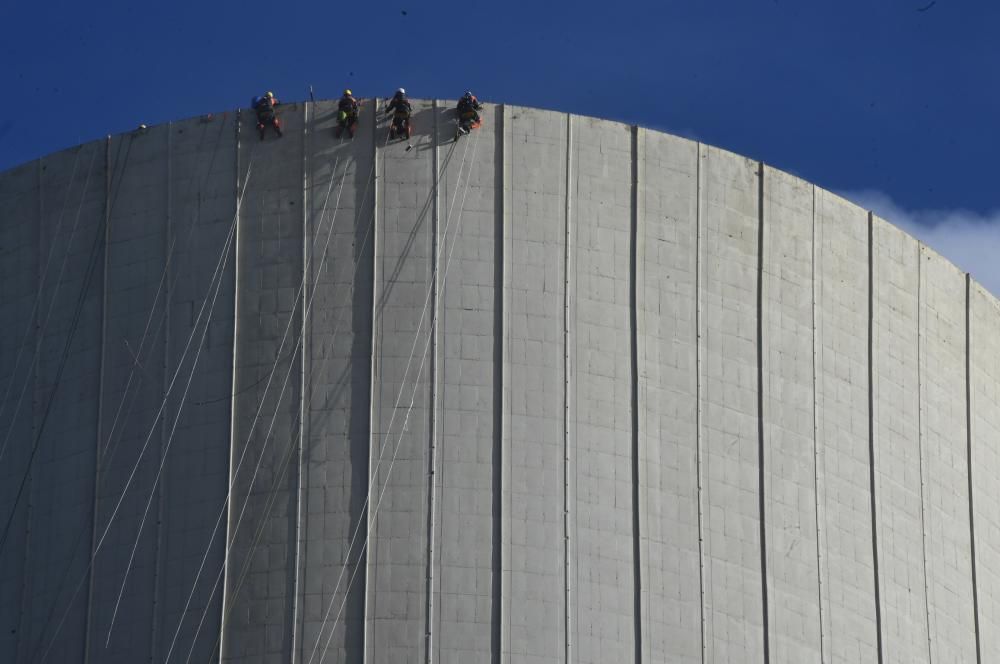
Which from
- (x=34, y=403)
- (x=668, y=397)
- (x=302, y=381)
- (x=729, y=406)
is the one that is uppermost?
(x=729, y=406)

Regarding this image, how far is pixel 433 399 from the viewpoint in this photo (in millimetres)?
56375

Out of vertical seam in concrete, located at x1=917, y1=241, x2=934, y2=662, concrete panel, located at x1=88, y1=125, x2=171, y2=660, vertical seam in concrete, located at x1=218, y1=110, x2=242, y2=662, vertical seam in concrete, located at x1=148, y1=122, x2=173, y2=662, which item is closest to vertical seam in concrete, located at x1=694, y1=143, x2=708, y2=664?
vertical seam in concrete, located at x1=917, y1=241, x2=934, y2=662

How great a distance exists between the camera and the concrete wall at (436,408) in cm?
5556

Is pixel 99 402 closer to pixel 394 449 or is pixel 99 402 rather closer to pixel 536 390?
pixel 394 449

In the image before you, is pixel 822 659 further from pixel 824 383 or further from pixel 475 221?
pixel 475 221

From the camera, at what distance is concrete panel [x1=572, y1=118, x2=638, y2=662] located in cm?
5581

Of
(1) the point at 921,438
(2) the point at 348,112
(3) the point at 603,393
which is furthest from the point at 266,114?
(1) the point at 921,438

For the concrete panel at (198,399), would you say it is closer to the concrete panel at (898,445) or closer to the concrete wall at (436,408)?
the concrete wall at (436,408)

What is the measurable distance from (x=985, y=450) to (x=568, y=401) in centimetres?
1343

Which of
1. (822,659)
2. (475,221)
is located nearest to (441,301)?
(475,221)

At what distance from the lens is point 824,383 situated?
A: 60.8 metres

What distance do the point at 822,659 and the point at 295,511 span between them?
39.0 feet

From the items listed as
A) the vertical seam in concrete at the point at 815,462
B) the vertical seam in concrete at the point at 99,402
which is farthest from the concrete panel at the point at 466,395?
the vertical seam in concrete at the point at 815,462

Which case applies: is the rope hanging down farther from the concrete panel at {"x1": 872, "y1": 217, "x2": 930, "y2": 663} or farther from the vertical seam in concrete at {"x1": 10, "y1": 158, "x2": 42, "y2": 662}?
the concrete panel at {"x1": 872, "y1": 217, "x2": 930, "y2": 663}
